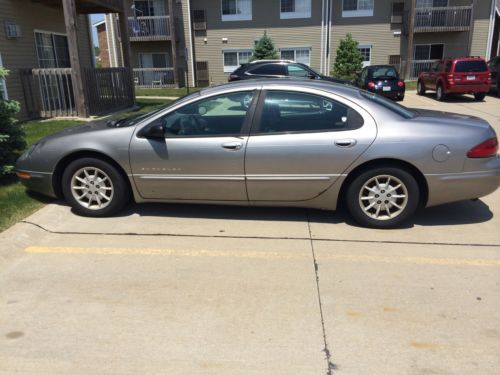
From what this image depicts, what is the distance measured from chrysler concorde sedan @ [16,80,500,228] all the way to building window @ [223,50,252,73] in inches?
973

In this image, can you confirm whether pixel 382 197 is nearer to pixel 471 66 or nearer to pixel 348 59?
pixel 471 66

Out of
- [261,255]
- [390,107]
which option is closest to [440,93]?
[390,107]

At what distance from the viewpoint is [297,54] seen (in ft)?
92.4

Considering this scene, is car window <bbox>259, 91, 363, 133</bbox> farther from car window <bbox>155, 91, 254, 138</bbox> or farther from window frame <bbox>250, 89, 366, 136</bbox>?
car window <bbox>155, 91, 254, 138</bbox>

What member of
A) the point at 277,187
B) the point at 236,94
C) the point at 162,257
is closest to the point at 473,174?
the point at 277,187

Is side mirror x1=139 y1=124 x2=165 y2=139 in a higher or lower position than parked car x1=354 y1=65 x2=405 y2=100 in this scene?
higher

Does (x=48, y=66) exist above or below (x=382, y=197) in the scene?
above

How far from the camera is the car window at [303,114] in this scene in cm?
453

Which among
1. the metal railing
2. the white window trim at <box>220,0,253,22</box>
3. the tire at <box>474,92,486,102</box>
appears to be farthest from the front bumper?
the white window trim at <box>220,0,253,22</box>

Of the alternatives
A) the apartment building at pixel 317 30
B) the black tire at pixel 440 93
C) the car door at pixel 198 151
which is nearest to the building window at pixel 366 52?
the apartment building at pixel 317 30

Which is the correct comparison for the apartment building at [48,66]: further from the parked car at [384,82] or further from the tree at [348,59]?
the tree at [348,59]

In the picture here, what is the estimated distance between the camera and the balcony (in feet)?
85.2

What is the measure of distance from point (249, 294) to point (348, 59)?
2476 centimetres

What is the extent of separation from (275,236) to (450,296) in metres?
1.72
